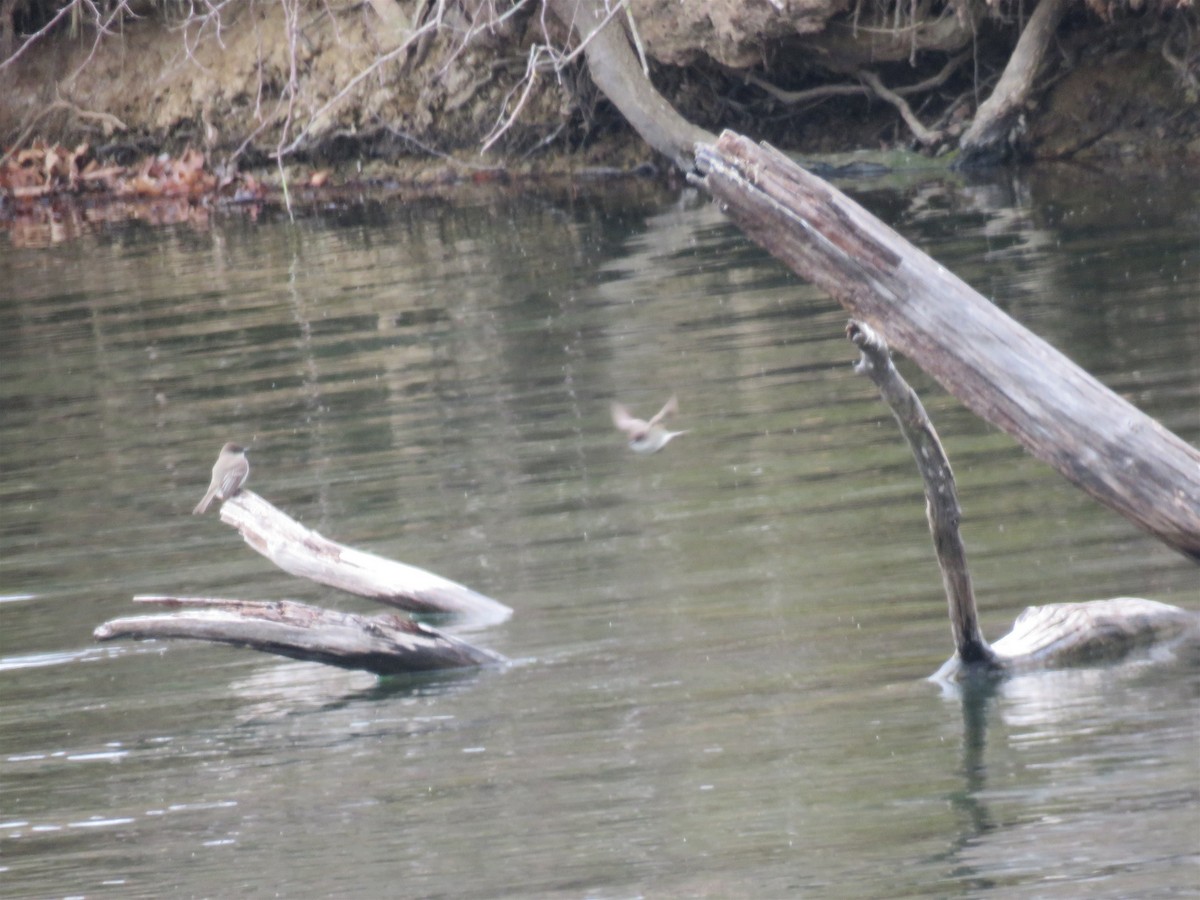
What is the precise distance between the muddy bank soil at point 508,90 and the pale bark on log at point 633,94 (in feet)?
1.71

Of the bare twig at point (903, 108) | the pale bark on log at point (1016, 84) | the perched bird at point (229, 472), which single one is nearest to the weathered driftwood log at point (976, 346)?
the perched bird at point (229, 472)

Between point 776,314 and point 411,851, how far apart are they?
623 cm

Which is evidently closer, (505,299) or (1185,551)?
(1185,551)

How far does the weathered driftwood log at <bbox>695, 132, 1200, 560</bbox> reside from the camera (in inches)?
145

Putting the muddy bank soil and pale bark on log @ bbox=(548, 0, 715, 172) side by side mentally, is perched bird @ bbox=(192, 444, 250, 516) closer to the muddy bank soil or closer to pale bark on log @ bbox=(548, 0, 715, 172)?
the muddy bank soil

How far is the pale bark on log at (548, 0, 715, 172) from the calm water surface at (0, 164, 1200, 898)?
14.2ft

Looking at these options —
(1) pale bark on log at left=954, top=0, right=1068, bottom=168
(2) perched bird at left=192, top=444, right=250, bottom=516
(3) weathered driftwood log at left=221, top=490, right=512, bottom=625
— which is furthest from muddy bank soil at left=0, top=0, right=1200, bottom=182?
(3) weathered driftwood log at left=221, top=490, right=512, bottom=625

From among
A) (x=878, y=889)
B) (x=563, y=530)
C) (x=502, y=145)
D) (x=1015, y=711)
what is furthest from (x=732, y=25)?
(x=878, y=889)

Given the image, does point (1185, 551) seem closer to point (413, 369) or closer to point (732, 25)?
point (413, 369)

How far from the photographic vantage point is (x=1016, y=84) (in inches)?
554

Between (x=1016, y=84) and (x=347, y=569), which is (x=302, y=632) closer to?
(x=347, y=569)

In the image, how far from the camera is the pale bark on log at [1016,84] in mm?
14086

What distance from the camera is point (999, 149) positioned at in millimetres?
14828

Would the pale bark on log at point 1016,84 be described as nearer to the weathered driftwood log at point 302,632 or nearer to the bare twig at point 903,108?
the bare twig at point 903,108
